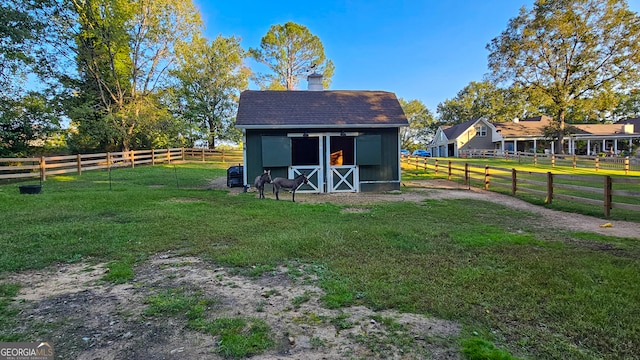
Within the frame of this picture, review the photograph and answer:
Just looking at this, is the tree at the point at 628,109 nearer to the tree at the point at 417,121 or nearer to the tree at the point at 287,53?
the tree at the point at 417,121

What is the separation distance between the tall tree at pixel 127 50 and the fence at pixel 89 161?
7.60ft

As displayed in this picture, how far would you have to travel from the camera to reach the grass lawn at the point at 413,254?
266cm

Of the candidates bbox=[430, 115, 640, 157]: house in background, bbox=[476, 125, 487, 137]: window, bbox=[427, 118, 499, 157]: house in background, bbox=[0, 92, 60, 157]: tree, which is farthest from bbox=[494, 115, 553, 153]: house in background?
bbox=[0, 92, 60, 157]: tree

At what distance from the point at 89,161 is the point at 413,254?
1770 cm

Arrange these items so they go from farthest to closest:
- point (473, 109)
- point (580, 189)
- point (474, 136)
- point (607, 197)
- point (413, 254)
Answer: point (473, 109), point (474, 136), point (580, 189), point (607, 197), point (413, 254)

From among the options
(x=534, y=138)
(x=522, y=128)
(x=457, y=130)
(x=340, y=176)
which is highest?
(x=457, y=130)

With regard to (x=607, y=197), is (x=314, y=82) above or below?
above

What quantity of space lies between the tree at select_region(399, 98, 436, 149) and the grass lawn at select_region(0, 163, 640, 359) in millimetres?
48990

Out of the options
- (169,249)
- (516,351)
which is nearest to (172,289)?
(169,249)

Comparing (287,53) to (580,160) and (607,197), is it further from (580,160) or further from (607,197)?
(607,197)

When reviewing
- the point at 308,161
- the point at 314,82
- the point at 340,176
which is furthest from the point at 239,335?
the point at 314,82

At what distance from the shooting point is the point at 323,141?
11.8 m

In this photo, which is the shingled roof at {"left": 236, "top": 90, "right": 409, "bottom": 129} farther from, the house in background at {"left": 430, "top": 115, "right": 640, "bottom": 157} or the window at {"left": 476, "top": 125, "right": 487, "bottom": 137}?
the window at {"left": 476, "top": 125, "right": 487, "bottom": 137}

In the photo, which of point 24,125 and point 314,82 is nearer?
point 314,82
